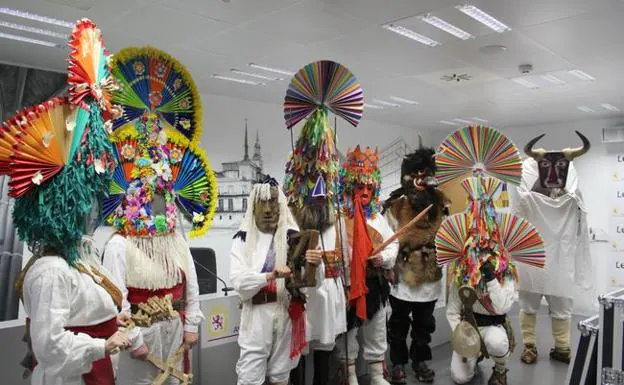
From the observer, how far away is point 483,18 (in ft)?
11.5

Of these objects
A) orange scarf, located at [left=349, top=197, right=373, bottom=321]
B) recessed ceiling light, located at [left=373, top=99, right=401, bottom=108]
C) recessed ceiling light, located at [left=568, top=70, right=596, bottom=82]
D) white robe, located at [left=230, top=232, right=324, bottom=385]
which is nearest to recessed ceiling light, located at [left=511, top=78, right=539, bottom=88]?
recessed ceiling light, located at [left=568, top=70, right=596, bottom=82]

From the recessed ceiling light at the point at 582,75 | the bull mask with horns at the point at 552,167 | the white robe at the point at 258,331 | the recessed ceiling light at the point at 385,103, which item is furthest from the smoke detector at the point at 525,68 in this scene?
the white robe at the point at 258,331

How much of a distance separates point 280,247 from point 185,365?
76cm

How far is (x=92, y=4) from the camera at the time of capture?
127 inches

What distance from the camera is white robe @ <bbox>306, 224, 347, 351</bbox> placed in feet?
9.25

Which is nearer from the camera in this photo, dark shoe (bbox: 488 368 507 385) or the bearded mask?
the bearded mask

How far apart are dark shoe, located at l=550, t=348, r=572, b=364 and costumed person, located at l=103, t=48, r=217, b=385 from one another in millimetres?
3229

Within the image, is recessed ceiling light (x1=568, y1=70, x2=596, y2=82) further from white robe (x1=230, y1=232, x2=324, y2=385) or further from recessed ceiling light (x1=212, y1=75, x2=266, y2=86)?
white robe (x1=230, y1=232, x2=324, y2=385)

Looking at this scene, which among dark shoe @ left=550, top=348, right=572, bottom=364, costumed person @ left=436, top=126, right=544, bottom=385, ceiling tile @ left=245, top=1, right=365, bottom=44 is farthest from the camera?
dark shoe @ left=550, top=348, right=572, bottom=364

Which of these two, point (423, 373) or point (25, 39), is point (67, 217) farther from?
point (25, 39)

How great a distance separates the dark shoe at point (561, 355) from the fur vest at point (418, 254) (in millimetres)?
1448

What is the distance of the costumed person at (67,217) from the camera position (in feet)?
5.18

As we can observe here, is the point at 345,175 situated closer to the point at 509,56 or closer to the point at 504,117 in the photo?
the point at 509,56

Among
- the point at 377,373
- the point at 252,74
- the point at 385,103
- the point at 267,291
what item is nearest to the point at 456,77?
the point at 385,103
